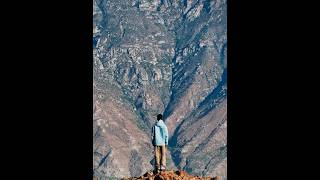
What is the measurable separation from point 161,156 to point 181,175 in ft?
5.32

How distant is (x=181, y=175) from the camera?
27.0m

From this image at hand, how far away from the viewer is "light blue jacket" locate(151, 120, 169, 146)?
2441cm

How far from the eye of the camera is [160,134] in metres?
24.6

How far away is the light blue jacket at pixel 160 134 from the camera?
961 inches

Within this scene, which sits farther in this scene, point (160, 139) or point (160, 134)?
point (160, 139)
